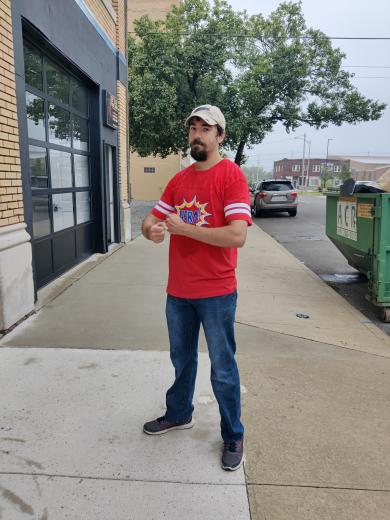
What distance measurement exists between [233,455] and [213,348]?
618 millimetres

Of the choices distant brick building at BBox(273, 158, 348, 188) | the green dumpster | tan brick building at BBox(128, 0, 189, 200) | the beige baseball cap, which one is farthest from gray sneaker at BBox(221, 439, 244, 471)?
distant brick building at BBox(273, 158, 348, 188)

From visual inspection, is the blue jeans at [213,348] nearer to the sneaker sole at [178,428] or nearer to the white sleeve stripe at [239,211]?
the sneaker sole at [178,428]

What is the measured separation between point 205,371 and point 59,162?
15.2 ft

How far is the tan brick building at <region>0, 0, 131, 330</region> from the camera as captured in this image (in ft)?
14.7

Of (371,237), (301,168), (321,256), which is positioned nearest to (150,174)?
(321,256)

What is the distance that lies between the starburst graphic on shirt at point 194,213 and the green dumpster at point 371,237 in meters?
3.56

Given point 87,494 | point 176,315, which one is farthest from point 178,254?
point 87,494

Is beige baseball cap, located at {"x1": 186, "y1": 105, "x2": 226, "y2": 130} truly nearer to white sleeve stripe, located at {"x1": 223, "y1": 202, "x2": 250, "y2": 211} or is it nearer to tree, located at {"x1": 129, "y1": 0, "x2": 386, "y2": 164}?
white sleeve stripe, located at {"x1": 223, "y1": 202, "x2": 250, "y2": 211}

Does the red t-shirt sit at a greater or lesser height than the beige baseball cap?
Answer: lesser

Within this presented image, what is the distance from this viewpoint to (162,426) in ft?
8.91

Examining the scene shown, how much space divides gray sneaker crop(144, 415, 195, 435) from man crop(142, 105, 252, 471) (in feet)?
1.16

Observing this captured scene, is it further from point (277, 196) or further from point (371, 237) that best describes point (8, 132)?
point (277, 196)

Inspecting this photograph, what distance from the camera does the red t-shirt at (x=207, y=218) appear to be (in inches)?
88.2

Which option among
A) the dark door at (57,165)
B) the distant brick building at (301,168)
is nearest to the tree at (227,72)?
the dark door at (57,165)
